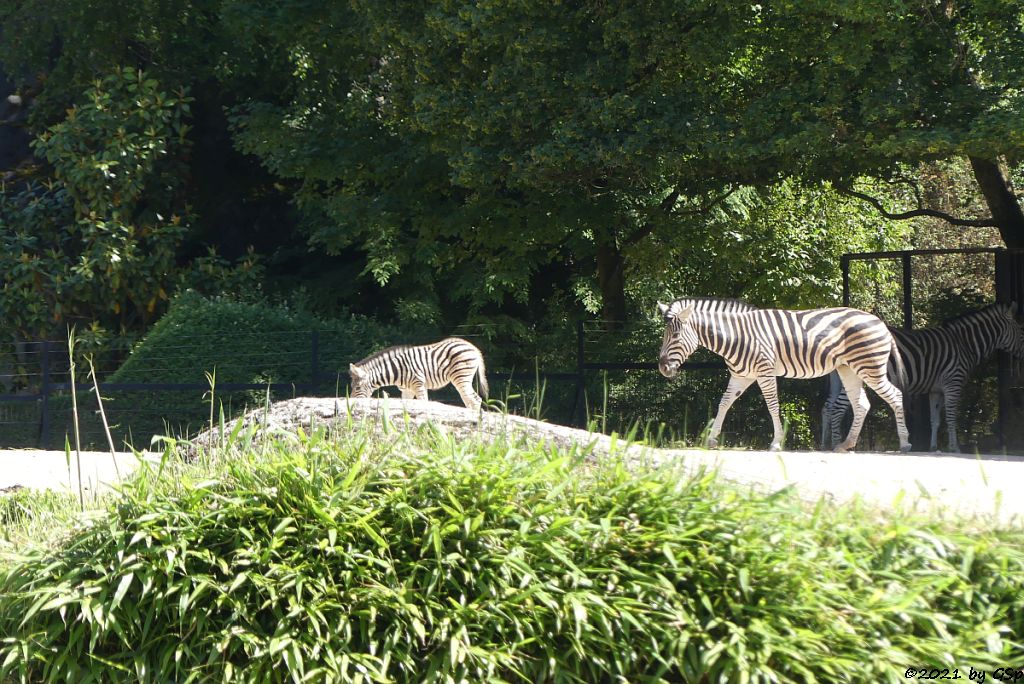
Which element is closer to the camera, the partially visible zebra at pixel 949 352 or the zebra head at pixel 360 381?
the zebra head at pixel 360 381

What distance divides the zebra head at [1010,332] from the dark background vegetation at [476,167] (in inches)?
50.4

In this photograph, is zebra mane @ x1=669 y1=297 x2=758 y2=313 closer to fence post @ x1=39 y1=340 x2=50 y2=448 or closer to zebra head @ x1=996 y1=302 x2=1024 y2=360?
zebra head @ x1=996 y1=302 x2=1024 y2=360

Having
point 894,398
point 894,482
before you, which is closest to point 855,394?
point 894,398

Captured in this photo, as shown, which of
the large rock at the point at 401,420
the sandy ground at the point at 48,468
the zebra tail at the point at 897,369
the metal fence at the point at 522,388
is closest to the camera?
the large rock at the point at 401,420

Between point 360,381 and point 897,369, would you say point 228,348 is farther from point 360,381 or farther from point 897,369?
point 897,369

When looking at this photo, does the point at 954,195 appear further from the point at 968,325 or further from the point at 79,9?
the point at 79,9

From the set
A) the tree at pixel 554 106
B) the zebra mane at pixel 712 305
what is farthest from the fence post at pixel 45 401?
the zebra mane at pixel 712 305

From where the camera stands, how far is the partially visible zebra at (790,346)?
12.0 m

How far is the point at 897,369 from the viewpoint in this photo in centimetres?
1304

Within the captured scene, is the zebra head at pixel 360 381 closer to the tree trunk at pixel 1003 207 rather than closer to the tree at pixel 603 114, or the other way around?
the tree at pixel 603 114

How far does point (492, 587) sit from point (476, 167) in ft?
30.9

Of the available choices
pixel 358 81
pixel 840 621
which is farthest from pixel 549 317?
pixel 840 621

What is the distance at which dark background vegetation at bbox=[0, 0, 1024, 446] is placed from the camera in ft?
40.7

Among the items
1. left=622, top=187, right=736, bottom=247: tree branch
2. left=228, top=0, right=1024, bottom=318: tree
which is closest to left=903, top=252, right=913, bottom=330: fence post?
left=228, top=0, right=1024, bottom=318: tree
